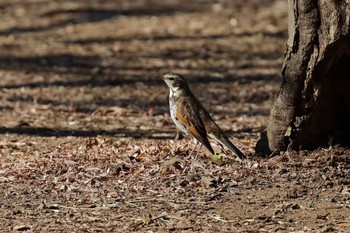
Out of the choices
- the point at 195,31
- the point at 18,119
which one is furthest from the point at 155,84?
the point at 195,31

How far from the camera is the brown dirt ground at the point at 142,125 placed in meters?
7.58

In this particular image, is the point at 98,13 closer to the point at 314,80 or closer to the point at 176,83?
the point at 176,83

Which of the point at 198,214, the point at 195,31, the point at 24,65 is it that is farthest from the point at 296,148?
the point at 195,31

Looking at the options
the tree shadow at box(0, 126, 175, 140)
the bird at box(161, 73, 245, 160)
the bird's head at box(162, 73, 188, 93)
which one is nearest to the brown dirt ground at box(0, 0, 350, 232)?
the tree shadow at box(0, 126, 175, 140)

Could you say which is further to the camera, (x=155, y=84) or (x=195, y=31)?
(x=195, y=31)

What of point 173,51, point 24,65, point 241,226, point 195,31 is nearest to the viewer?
point 241,226

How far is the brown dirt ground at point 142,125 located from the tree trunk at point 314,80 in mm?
232

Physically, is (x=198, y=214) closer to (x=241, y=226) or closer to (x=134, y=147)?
(x=241, y=226)

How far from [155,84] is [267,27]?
5.18 metres

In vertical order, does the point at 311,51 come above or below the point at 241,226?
above

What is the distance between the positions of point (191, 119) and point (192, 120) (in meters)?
0.02

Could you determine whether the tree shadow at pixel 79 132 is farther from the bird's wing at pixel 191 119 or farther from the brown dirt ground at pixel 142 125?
the bird's wing at pixel 191 119

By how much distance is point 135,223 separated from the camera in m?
7.36

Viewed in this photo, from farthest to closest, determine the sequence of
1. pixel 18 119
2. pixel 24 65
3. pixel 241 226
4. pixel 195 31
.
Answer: pixel 195 31, pixel 24 65, pixel 18 119, pixel 241 226
